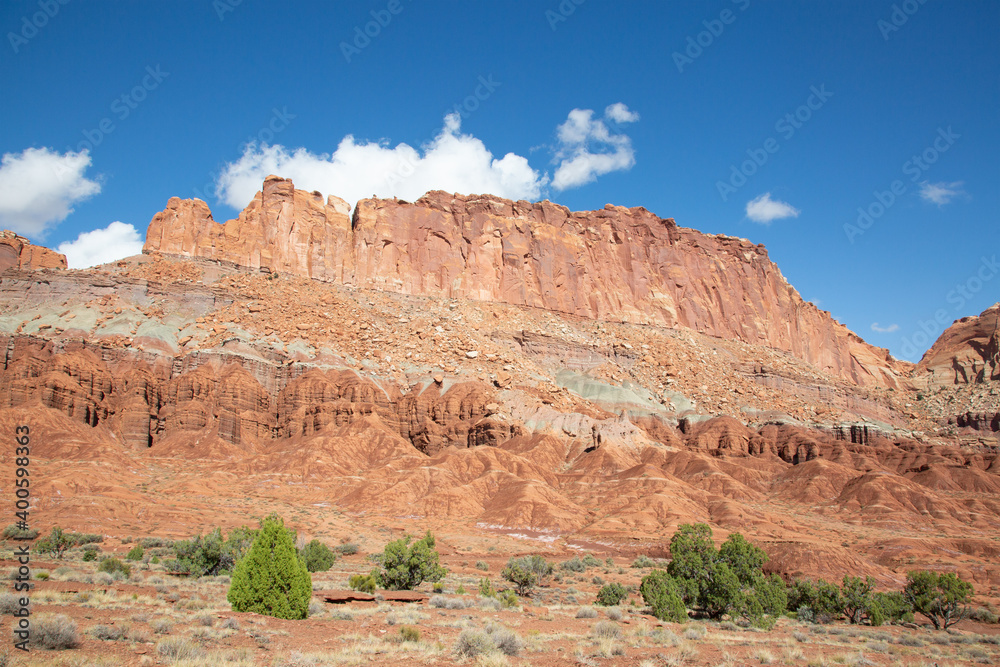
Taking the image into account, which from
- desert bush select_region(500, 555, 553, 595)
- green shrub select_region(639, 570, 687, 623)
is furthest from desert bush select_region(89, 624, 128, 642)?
desert bush select_region(500, 555, 553, 595)

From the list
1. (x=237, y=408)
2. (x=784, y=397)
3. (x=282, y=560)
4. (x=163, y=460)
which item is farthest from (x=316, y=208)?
(x=282, y=560)

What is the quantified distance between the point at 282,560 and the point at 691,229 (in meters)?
141

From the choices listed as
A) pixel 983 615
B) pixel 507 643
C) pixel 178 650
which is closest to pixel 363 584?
pixel 507 643

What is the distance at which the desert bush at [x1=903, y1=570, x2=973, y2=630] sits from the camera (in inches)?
1288

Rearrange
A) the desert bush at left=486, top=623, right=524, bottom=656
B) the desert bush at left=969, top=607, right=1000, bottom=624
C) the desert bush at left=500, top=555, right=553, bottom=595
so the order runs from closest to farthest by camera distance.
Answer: the desert bush at left=486, top=623, right=524, bottom=656, the desert bush at left=969, top=607, right=1000, bottom=624, the desert bush at left=500, top=555, right=553, bottom=595

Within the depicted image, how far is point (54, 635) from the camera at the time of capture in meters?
12.9

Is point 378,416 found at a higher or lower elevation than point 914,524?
higher

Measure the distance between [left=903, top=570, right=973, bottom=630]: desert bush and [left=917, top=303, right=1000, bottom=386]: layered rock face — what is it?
135m

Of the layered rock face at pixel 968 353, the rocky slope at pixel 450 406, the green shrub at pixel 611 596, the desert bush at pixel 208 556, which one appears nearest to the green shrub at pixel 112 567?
the desert bush at pixel 208 556

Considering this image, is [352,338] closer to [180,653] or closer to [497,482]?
[497,482]

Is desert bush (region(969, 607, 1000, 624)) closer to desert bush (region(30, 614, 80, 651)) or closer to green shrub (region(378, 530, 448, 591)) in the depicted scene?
green shrub (region(378, 530, 448, 591))

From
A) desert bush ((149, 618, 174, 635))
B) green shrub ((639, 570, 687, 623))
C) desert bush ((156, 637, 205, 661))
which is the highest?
desert bush ((156, 637, 205, 661))

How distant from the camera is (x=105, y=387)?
79250mm

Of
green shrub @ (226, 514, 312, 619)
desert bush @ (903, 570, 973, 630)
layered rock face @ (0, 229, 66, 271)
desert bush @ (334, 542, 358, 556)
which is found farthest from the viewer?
layered rock face @ (0, 229, 66, 271)
